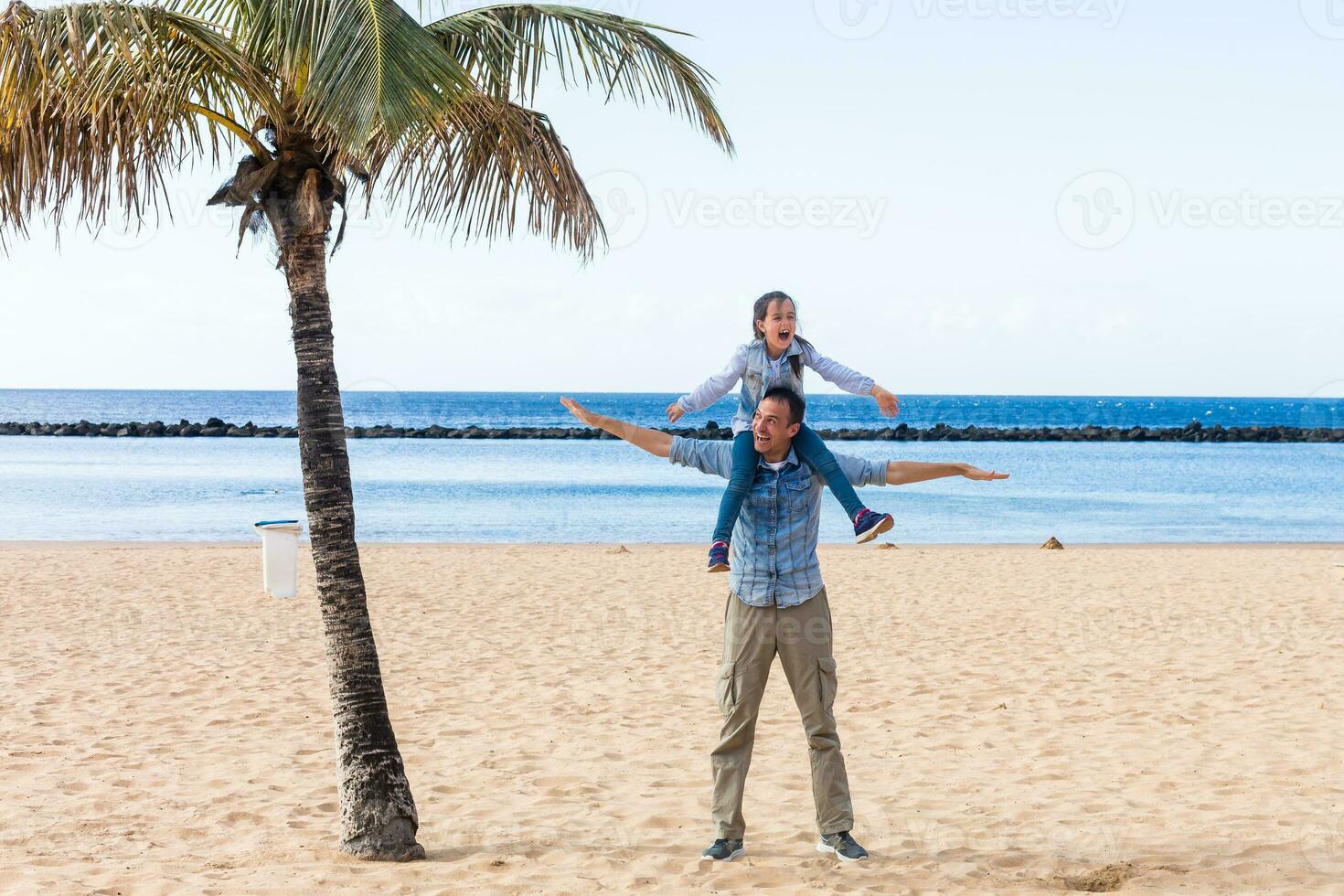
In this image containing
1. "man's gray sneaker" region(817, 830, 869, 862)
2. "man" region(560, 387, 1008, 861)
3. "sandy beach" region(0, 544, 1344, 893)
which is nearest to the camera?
"man" region(560, 387, 1008, 861)

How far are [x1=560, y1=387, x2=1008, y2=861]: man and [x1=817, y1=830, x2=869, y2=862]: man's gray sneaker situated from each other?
26 cm

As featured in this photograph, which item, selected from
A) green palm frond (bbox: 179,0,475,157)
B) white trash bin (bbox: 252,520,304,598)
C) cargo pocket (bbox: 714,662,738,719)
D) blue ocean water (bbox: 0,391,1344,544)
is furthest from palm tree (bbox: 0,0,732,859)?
blue ocean water (bbox: 0,391,1344,544)

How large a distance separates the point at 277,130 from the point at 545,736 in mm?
3811

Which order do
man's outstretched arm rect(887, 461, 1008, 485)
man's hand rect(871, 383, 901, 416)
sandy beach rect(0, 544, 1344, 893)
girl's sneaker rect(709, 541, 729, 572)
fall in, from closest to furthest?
girl's sneaker rect(709, 541, 729, 572) → man's outstretched arm rect(887, 461, 1008, 485) → man's hand rect(871, 383, 901, 416) → sandy beach rect(0, 544, 1344, 893)

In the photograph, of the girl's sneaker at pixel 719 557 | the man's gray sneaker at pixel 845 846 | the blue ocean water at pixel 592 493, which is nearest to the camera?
the girl's sneaker at pixel 719 557

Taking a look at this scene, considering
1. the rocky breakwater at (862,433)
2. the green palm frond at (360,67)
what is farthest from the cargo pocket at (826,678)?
the rocky breakwater at (862,433)

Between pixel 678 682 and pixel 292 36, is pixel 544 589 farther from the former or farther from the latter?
pixel 292 36

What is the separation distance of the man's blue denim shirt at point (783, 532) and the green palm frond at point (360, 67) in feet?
5.01

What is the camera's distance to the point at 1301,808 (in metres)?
5.01

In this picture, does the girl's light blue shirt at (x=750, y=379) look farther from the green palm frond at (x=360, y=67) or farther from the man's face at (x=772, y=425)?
the green palm frond at (x=360, y=67)

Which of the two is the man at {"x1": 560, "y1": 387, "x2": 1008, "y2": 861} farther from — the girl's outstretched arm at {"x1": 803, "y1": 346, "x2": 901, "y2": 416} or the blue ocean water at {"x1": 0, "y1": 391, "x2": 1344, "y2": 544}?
the blue ocean water at {"x1": 0, "y1": 391, "x2": 1344, "y2": 544}

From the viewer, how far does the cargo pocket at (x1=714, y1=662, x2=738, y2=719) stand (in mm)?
4078

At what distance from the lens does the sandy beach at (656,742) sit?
14.3 feet

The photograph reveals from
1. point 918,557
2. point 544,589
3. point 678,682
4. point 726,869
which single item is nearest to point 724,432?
point 918,557
